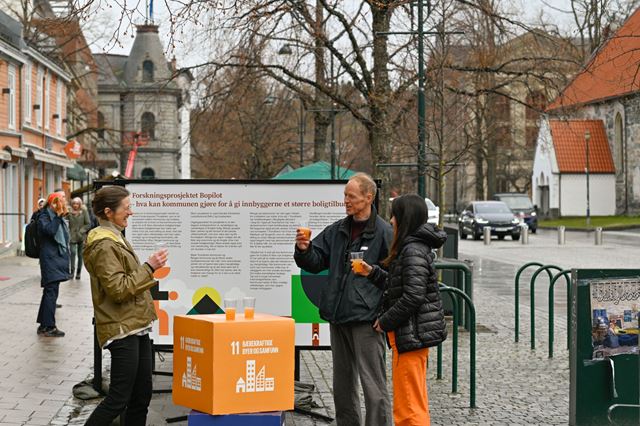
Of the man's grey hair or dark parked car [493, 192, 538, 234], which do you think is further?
dark parked car [493, 192, 538, 234]

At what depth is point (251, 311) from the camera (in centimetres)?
666

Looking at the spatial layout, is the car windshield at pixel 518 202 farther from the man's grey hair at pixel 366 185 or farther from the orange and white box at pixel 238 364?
the orange and white box at pixel 238 364

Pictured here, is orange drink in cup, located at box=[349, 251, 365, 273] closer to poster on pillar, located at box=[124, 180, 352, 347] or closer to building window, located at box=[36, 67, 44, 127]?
poster on pillar, located at box=[124, 180, 352, 347]

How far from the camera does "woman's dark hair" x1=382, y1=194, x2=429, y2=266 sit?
7.37 meters

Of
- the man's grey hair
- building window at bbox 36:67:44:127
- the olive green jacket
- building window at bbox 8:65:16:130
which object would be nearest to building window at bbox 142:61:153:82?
building window at bbox 36:67:44:127

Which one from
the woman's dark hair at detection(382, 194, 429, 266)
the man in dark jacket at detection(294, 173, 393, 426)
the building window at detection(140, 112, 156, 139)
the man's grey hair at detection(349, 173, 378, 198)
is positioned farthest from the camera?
the building window at detection(140, 112, 156, 139)

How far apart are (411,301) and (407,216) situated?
0.54 meters

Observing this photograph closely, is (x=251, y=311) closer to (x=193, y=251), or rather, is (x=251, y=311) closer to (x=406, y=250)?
(x=406, y=250)

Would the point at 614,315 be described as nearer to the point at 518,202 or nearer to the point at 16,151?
the point at 16,151

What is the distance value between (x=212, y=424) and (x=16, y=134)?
33555 mm

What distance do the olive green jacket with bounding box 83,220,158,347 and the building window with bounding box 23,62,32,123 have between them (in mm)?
34408

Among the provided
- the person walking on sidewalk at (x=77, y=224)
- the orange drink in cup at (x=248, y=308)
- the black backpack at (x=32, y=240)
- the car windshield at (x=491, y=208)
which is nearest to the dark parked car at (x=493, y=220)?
the car windshield at (x=491, y=208)

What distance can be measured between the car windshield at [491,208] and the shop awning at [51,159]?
17771 mm

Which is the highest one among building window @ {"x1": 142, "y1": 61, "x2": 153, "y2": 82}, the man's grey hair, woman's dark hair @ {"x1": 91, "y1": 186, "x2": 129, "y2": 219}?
building window @ {"x1": 142, "y1": 61, "x2": 153, "y2": 82}
